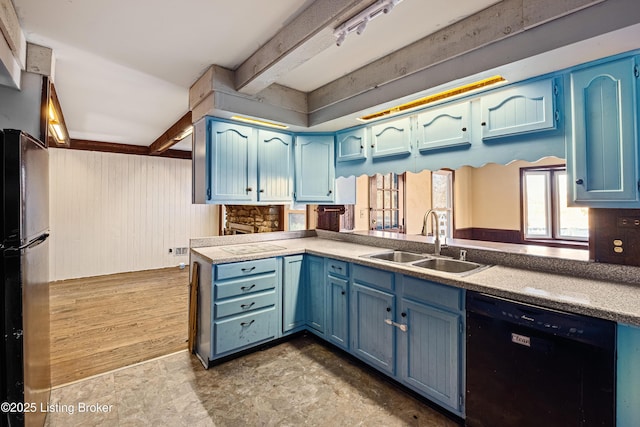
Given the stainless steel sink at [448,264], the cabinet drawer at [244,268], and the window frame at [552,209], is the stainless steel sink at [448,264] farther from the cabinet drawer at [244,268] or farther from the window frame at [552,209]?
the window frame at [552,209]

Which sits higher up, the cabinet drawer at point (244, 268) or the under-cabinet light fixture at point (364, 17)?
the under-cabinet light fixture at point (364, 17)

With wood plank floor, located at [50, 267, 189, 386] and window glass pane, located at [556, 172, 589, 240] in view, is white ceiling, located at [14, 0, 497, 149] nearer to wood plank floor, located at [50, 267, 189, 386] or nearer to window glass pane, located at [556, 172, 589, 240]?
wood plank floor, located at [50, 267, 189, 386]

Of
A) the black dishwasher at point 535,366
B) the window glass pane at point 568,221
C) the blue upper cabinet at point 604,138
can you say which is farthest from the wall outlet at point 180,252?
the window glass pane at point 568,221

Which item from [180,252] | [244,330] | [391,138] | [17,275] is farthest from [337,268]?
[180,252]

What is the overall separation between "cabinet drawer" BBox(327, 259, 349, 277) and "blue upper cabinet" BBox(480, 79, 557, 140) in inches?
57.0

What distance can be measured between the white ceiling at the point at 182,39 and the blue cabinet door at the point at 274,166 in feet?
1.89

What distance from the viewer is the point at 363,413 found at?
1.93 metres

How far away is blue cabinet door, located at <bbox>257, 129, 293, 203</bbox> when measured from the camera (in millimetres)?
3176

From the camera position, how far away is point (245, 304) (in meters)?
2.58

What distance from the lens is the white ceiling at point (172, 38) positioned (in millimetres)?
1784

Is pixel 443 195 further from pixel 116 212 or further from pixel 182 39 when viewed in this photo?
pixel 116 212

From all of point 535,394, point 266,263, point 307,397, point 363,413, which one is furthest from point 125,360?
point 535,394

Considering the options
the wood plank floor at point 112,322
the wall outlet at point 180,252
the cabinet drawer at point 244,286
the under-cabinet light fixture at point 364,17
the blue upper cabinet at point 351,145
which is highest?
the under-cabinet light fixture at point 364,17

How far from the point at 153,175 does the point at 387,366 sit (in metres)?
5.63
